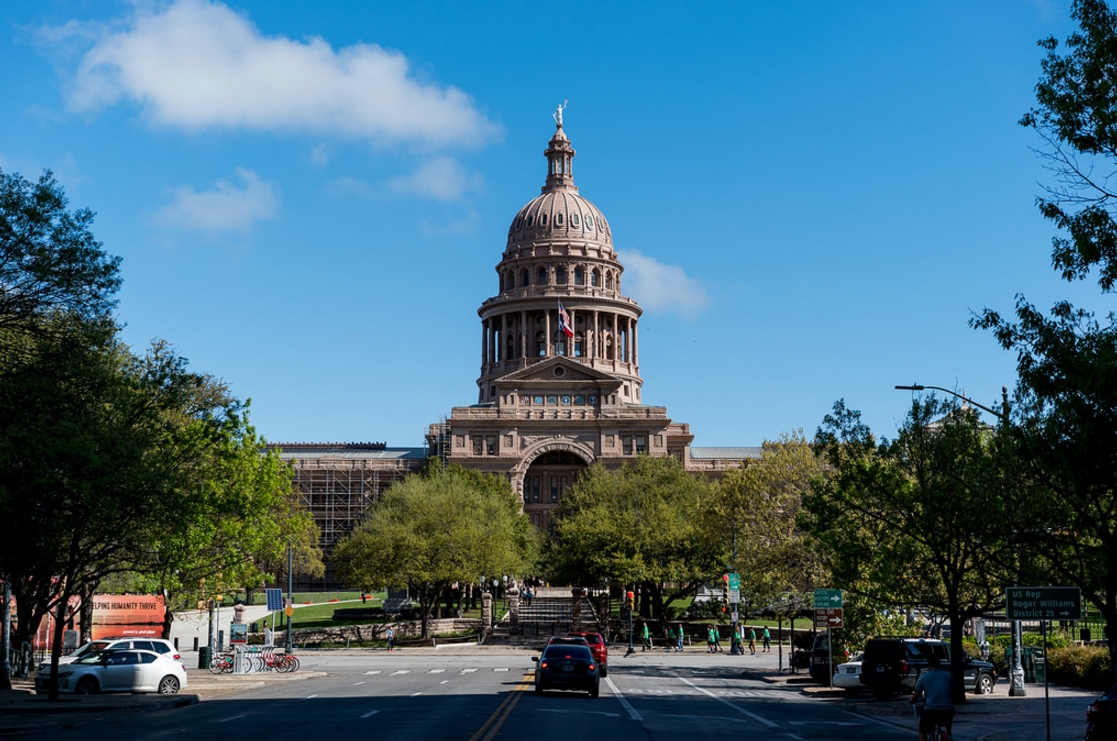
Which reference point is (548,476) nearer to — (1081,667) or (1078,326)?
(1081,667)

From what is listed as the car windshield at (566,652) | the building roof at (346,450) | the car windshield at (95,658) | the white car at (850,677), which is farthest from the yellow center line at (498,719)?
the building roof at (346,450)

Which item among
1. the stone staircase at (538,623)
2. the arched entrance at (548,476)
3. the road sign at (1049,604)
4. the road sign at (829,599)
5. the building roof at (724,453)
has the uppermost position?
the building roof at (724,453)

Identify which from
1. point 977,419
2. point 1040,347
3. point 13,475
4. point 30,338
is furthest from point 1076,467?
point 30,338

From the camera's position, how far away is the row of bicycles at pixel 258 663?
150 ft

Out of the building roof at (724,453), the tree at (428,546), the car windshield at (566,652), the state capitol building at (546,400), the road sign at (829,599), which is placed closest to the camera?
the car windshield at (566,652)

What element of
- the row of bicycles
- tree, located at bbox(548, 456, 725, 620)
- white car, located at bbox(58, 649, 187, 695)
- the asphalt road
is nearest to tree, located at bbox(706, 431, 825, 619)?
tree, located at bbox(548, 456, 725, 620)

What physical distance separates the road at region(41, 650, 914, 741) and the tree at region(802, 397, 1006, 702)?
414cm

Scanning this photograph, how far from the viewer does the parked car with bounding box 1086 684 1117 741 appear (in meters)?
19.3

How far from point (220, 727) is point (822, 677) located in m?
23.4

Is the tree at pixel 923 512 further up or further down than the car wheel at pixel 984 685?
further up

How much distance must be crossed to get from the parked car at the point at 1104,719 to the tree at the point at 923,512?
9.43m

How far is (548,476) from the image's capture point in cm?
13125

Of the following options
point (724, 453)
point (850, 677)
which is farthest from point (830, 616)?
point (724, 453)

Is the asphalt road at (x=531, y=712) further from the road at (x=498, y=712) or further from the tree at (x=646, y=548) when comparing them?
the tree at (x=646, y=548)
